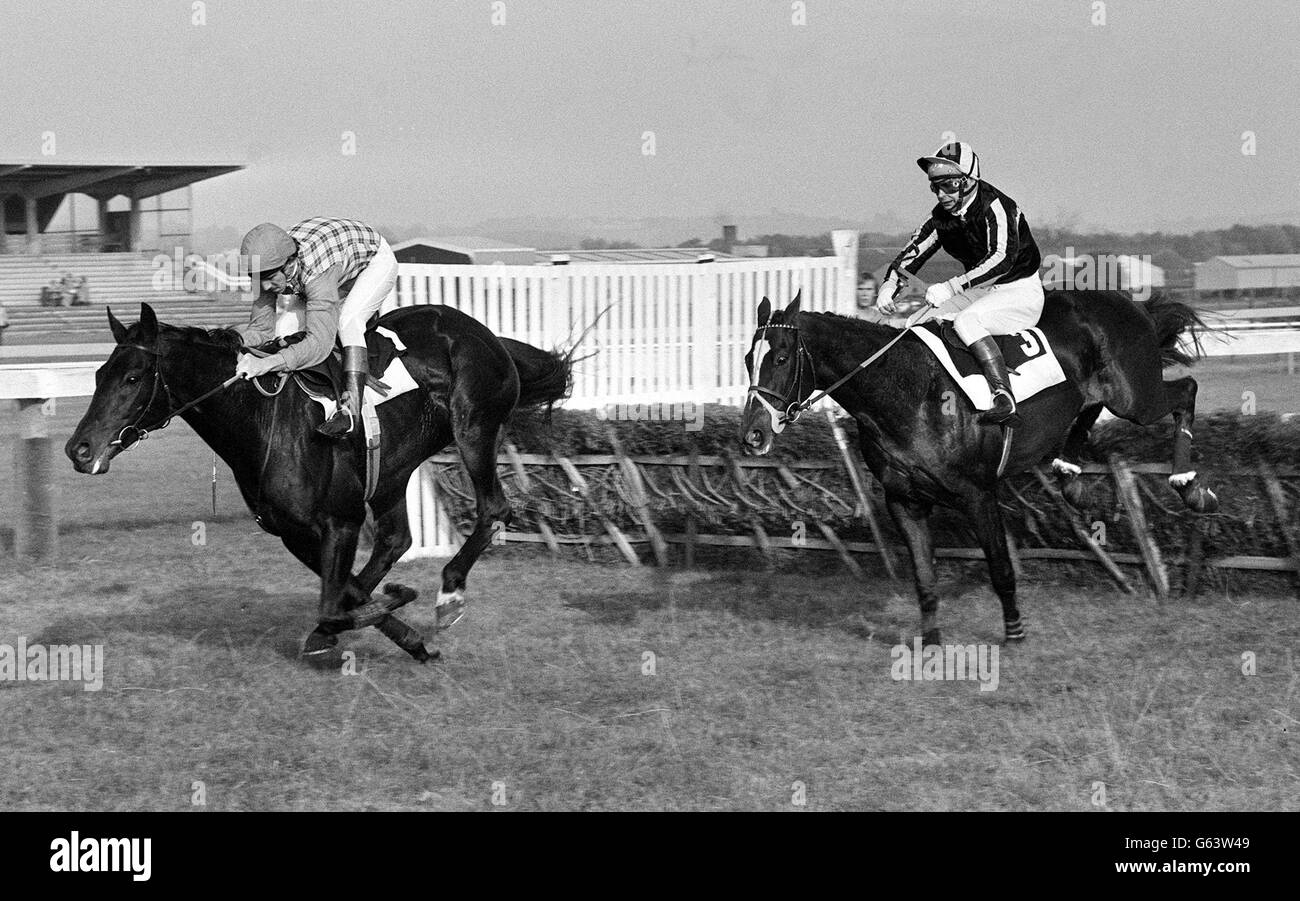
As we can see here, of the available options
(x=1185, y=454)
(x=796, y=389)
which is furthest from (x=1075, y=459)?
(x=796, y=389)

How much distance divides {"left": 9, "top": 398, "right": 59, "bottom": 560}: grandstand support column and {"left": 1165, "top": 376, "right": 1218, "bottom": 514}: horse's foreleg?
654 cm

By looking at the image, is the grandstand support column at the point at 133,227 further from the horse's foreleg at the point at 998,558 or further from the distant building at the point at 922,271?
the horse's foreleg at the point at 998,558

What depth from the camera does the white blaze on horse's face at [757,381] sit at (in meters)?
6.34

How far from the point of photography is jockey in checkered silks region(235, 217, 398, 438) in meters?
6.02

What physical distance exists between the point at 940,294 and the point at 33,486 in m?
5.66

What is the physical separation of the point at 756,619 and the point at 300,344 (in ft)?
8.84

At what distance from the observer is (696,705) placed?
18.9 ft

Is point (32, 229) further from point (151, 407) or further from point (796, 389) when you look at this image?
point (796, 389)

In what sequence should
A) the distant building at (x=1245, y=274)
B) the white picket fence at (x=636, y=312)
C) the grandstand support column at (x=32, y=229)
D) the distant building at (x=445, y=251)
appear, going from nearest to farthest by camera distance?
the white picket fence at (x=636, y=312), the distant building at (x=445, y=251), the distant building at (x=1245, y=274), the grandstand support column at (x=32, y=229)

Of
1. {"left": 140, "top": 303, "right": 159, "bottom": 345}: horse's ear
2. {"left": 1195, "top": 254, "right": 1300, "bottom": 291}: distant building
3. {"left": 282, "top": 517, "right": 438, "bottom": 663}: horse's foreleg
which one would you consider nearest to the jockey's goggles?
{"left": 282, "top": 517, "right": 438, "bottom": 663}: horse's foreleg

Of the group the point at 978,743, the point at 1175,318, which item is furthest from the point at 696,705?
the point at 1175,318

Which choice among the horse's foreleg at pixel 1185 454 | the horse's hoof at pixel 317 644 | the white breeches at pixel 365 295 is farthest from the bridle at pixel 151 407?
the horse's foreleg at pixel 1185 454

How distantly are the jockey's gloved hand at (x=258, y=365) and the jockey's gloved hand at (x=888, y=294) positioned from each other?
2951mm

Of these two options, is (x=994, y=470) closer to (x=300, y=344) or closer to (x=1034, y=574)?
(x=1034, y=574)
